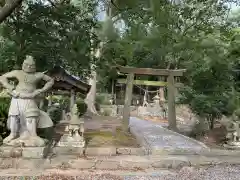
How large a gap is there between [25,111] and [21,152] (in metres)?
0.82

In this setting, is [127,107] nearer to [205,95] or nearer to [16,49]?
[205,95]

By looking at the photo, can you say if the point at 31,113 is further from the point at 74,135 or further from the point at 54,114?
the point at 54,114

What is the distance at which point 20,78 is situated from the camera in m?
6.04

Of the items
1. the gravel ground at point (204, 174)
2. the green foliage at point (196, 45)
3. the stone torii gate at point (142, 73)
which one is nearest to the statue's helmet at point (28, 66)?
the green foliage at point (196, 45)

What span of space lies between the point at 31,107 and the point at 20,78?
0.63 meters

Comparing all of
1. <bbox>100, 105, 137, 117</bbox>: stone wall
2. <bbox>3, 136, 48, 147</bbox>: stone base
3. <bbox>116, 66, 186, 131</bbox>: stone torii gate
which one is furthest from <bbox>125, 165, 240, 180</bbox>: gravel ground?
<bbox>100, 105, 137, 117</bbox>: stone wall

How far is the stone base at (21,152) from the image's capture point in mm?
5523

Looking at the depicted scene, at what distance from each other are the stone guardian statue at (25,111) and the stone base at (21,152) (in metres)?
0.14

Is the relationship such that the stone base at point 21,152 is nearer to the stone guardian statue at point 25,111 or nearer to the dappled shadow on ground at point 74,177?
the stone guardian statue at point 25,111

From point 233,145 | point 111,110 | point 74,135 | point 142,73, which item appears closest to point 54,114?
point 142,73

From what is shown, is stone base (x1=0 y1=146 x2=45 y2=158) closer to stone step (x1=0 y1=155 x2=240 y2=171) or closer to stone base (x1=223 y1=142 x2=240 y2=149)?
stone step (x1=0 y1=155 x2=240 y2=171)

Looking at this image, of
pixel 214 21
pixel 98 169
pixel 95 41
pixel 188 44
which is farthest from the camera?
pixel 214 21

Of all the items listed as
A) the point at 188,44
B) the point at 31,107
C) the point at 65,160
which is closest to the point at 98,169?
the point at 65,160

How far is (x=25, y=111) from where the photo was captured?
590cm
